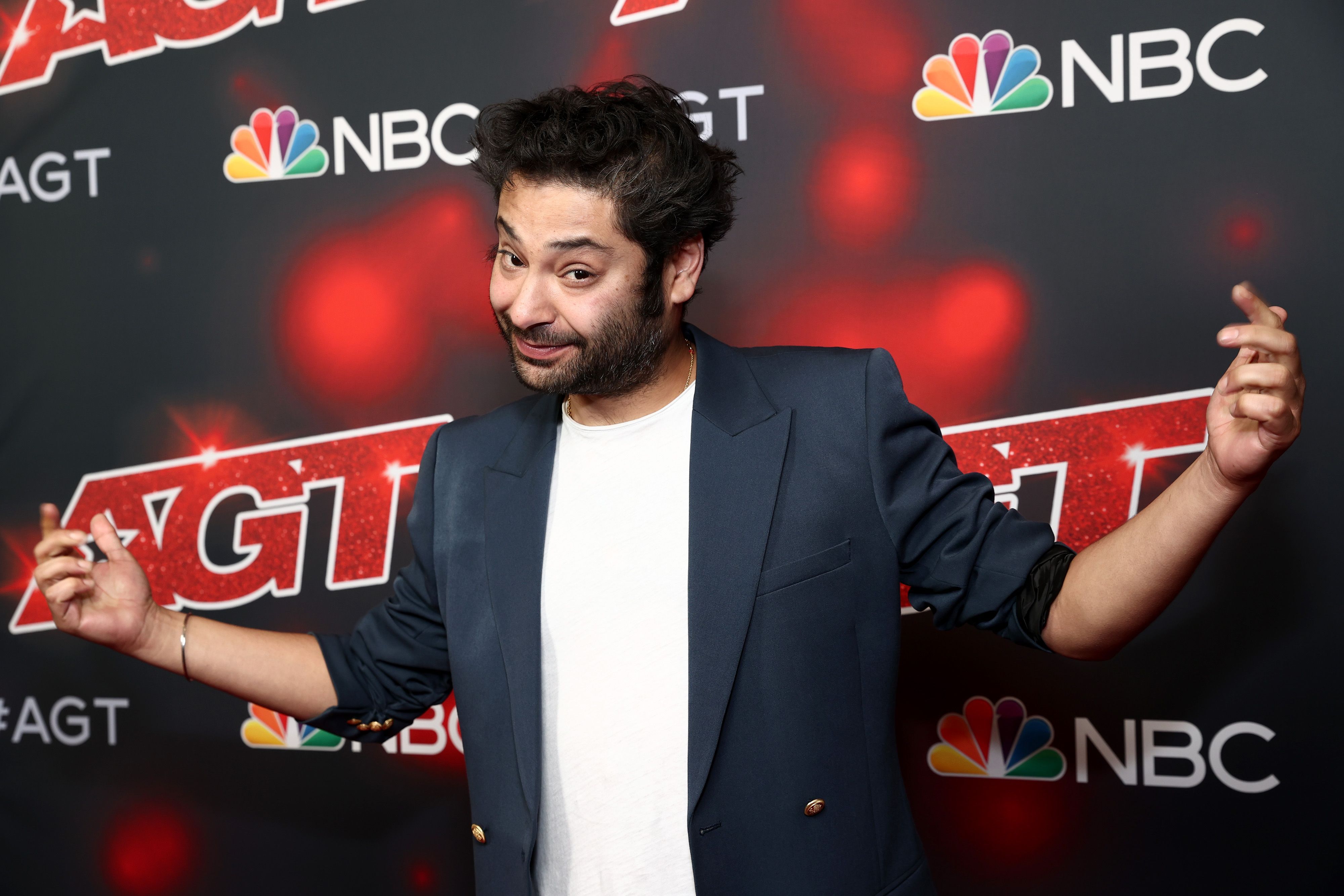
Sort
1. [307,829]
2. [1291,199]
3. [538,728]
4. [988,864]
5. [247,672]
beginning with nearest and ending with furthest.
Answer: [538,728], [247,672], [1291,199], [988,864], [307,829]

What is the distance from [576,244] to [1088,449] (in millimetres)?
1031

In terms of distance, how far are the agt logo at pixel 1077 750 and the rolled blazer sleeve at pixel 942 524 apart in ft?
2.19

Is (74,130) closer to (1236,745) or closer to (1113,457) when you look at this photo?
(1113,457)

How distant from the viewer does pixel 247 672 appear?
54.3 inches

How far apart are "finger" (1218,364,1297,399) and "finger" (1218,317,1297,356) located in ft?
0.05

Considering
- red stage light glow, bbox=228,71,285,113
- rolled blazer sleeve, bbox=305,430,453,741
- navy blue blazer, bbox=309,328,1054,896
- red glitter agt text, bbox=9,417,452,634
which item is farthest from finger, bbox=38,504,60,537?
red stage light glow, bbox=228,71,285,113

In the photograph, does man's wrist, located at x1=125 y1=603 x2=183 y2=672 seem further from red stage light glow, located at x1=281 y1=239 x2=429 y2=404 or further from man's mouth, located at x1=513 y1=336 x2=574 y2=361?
red stage light glow, located at x1=281 y1=239 x2=429 y2=404

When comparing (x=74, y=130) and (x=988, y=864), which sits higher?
(x=74, y=130)

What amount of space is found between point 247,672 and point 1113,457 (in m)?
1.41

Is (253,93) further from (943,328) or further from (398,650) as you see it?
(943,328)

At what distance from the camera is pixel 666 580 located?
1.26 metres

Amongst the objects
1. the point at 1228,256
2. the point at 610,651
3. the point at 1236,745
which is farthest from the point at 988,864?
the point at 1228,256

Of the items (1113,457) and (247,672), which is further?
(1113,457)

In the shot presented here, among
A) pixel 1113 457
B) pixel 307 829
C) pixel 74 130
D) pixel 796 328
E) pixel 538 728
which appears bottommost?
pixel 307 829
